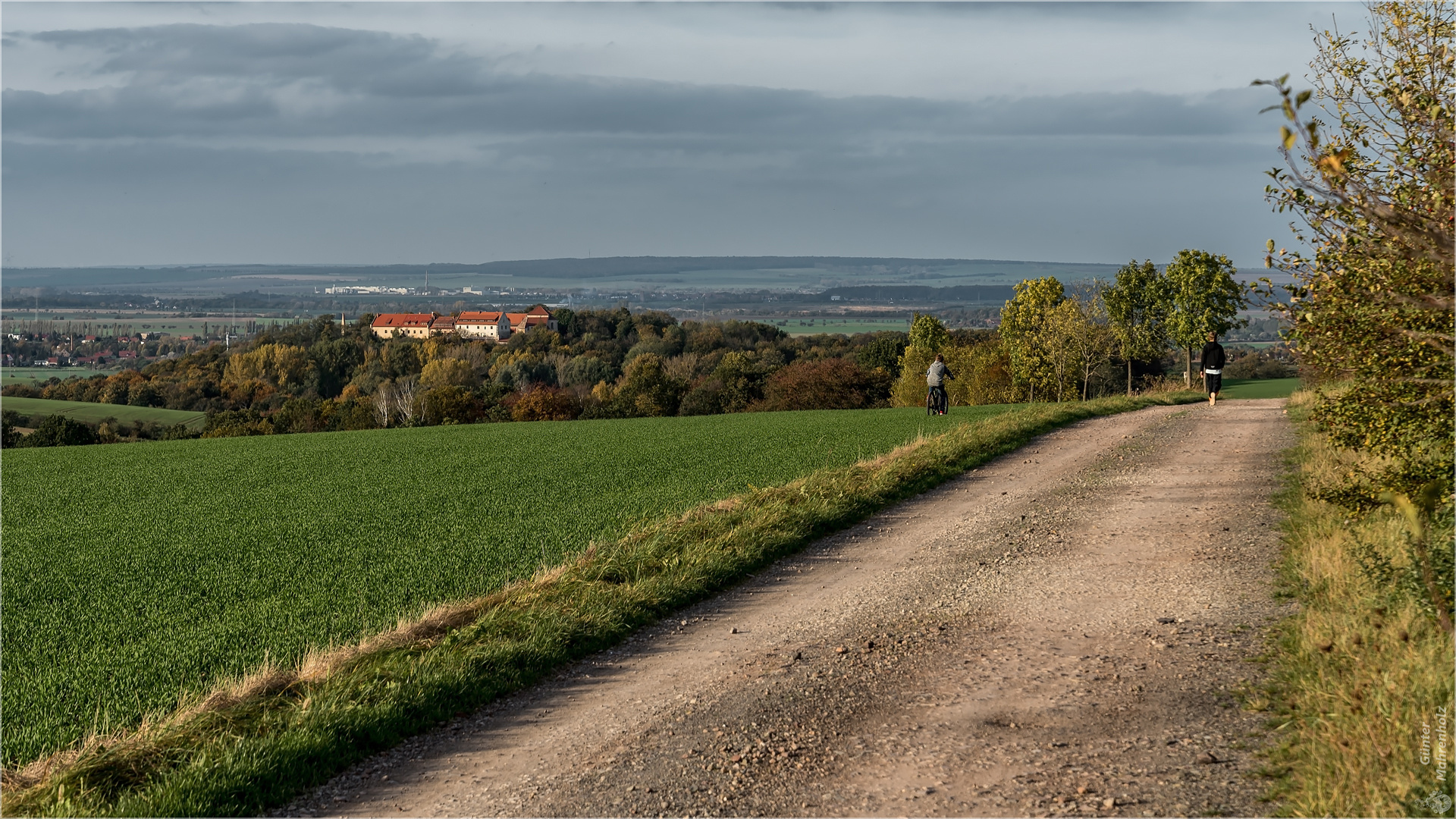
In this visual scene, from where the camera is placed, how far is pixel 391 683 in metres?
7.12

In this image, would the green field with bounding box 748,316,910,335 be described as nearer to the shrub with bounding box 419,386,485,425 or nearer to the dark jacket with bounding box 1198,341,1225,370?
the shrub with bounding box 419,386,485,425

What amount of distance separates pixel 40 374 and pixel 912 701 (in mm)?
108888

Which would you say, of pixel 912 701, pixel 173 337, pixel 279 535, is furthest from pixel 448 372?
pixel 912 701

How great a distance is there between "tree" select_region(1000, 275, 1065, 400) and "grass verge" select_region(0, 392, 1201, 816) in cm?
4357

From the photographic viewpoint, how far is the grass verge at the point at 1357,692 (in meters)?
4.86

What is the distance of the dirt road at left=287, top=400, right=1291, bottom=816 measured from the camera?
549cm

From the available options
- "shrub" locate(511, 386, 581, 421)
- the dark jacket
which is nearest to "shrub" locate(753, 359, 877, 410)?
"shrub" locate(511, 386, 581, 421)

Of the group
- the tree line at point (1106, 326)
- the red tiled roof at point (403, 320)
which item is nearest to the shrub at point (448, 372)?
the tree line at point (1106, 326)

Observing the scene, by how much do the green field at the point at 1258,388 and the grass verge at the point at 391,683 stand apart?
3841 centimetres

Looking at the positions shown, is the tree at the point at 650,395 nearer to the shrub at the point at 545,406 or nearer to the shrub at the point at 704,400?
the shrub at the point at 704,400

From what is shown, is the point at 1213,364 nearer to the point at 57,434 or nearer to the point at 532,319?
the point at 57,434

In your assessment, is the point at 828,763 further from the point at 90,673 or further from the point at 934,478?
the point at 934,478

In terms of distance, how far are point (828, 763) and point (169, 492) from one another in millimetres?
20657

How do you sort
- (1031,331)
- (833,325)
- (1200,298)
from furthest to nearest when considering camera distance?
(833,325) < (1031,331) < (1200,298)
